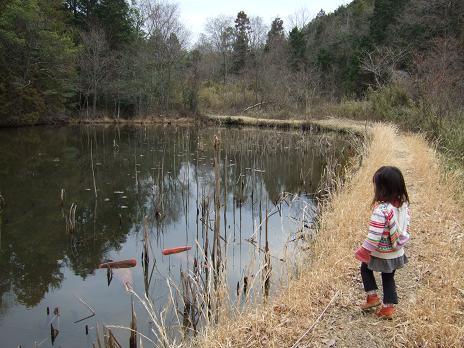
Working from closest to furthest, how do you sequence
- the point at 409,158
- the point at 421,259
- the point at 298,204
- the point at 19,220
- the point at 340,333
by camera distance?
the point at 340,333 → the point at 421,259 → the point at 19,220 → the point at 298,204 → the point at 409,158

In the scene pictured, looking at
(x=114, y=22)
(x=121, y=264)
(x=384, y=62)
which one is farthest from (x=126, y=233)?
(x=114, y=22)

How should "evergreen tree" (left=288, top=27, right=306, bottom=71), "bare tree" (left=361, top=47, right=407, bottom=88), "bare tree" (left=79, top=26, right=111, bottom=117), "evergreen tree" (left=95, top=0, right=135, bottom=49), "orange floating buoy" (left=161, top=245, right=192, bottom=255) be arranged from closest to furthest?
"orange floating buoy" (left=161, top=245, right=192, bottom=255)
"bare tree" (left=361, top=47, right=407, bottom=88)
"bare tree" (left=79, top=26, right=111, bottom=117)
"evergreen tree" (left=95, top=0, right=135, bottom=49)
"evergreen tree" (left=288, top=27, right=306, bottom=71)

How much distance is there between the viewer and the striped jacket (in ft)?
10.2

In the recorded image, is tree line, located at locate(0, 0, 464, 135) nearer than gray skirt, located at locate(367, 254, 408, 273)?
No

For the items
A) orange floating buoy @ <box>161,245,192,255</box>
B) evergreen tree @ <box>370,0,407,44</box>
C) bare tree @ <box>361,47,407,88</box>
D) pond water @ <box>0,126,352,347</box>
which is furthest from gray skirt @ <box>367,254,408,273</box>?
evergreen tree @ <box>370,0,407,44</box>

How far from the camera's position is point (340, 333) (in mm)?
3100

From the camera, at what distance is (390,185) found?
307 centimetres

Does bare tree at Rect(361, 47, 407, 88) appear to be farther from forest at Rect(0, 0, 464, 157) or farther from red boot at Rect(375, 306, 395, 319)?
red boot at Rect(375, 306, 395, 319)

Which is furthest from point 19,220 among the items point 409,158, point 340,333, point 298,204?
point 409,158

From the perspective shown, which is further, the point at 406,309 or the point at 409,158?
the point at 409,158

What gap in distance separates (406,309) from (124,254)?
14.7ft

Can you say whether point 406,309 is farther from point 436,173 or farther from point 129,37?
point 129,37

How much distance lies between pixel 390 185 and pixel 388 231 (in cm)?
35

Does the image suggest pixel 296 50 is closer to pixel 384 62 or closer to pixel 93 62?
pixel 384 62
